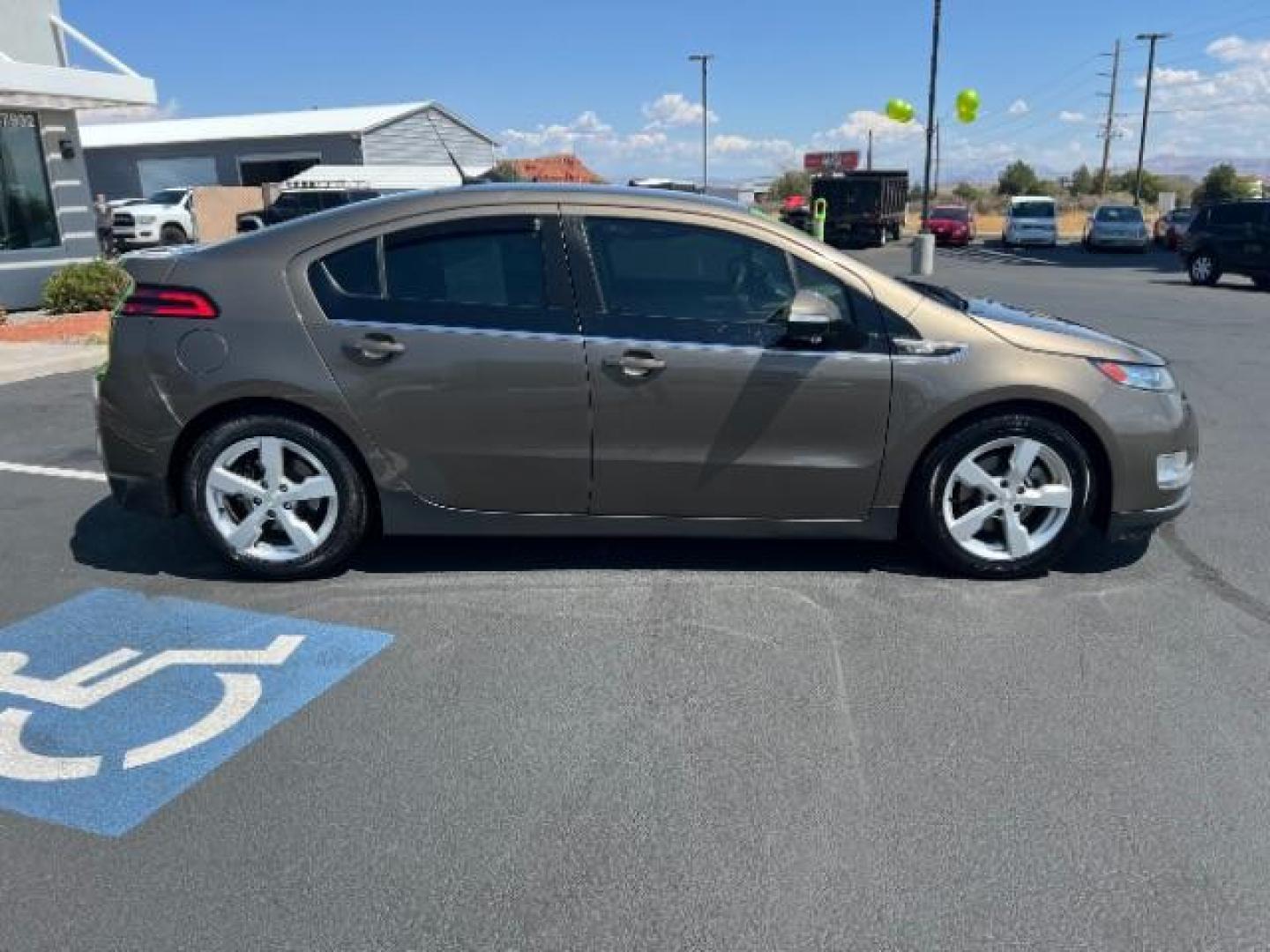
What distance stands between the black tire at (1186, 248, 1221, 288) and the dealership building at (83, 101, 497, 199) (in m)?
28.1

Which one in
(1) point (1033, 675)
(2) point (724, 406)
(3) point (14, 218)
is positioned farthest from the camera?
(3) point (14, 218)

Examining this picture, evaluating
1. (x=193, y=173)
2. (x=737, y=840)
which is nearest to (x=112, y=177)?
(x=193, y=173)

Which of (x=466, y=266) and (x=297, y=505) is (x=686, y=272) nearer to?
(x=466, y=266)

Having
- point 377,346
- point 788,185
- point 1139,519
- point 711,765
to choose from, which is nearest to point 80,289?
point 377,346

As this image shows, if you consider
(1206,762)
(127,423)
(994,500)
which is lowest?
(1206,762)

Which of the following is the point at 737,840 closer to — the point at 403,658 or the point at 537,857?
the point at 537,857

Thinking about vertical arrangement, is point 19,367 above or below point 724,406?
below

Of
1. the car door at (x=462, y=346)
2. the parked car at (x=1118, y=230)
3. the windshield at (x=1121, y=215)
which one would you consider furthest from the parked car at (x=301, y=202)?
the windshield at (x=1121, y=215)

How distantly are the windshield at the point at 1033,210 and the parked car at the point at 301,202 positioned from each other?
2388cm

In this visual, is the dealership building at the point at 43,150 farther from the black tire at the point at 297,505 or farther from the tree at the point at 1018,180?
Answer: the tree at the point at 1018,180

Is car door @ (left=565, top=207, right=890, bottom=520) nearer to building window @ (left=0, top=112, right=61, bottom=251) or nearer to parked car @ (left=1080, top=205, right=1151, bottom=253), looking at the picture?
building window @ (left=0, top=112, right=61, bottom=251)

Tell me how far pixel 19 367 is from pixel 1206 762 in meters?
9.87

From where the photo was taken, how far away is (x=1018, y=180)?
7400 cm

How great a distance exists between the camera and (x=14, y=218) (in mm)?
13305
